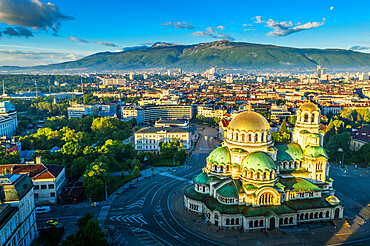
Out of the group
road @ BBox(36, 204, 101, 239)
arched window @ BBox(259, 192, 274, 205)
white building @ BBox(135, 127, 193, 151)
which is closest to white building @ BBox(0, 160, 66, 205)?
road @ BBox(36, 204, 101, 239)

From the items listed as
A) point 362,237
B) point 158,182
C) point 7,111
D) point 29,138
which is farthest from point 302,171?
point 7,111

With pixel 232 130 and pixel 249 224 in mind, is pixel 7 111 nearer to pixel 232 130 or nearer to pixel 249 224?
pixel 232 130

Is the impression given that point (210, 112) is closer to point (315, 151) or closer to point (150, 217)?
point (315, 151)

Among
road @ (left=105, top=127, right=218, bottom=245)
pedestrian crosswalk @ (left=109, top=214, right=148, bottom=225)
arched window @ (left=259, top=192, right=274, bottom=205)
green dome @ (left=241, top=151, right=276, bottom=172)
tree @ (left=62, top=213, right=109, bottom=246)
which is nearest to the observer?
tree @ (left=62, top=213, right=109, bottom=246)

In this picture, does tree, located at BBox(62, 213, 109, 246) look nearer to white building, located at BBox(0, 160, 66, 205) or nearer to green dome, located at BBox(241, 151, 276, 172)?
white building, located at BBox(0, 160, 66, 205)

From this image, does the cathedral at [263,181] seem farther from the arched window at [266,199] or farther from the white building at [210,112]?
the white building at [210,112]
